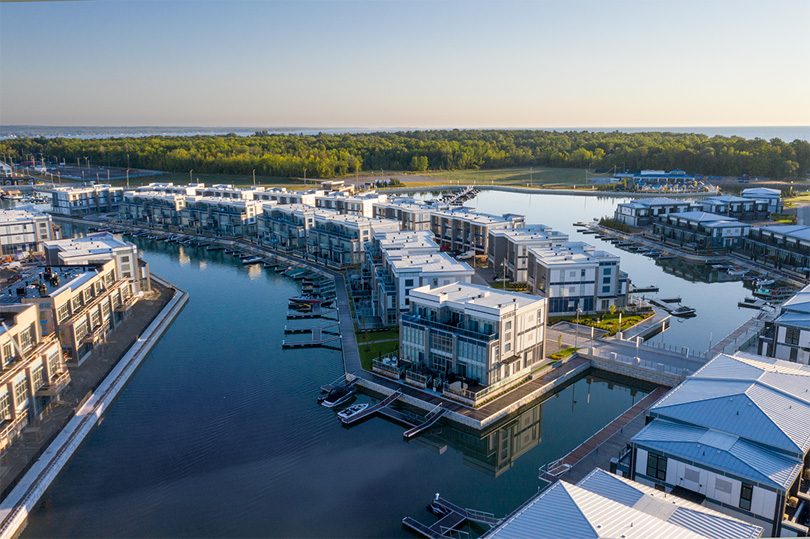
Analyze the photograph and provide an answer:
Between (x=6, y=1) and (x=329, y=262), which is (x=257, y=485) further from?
(x=329, y=262)

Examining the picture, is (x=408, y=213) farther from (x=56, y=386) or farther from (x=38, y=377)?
(x=38, y=377)

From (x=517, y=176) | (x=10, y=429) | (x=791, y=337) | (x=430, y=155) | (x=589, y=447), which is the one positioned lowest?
(x=589, y=447)

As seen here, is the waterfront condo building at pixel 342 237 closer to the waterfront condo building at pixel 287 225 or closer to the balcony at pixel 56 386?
the waterfront condo building at pixel 287 225

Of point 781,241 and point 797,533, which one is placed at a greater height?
point 781,241

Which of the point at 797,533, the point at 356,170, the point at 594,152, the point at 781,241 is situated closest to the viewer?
the point at 797,533

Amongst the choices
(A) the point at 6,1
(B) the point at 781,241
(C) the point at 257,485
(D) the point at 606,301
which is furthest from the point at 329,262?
(A) the point at 6,1

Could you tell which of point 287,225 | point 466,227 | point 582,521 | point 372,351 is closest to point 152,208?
point 287,225
